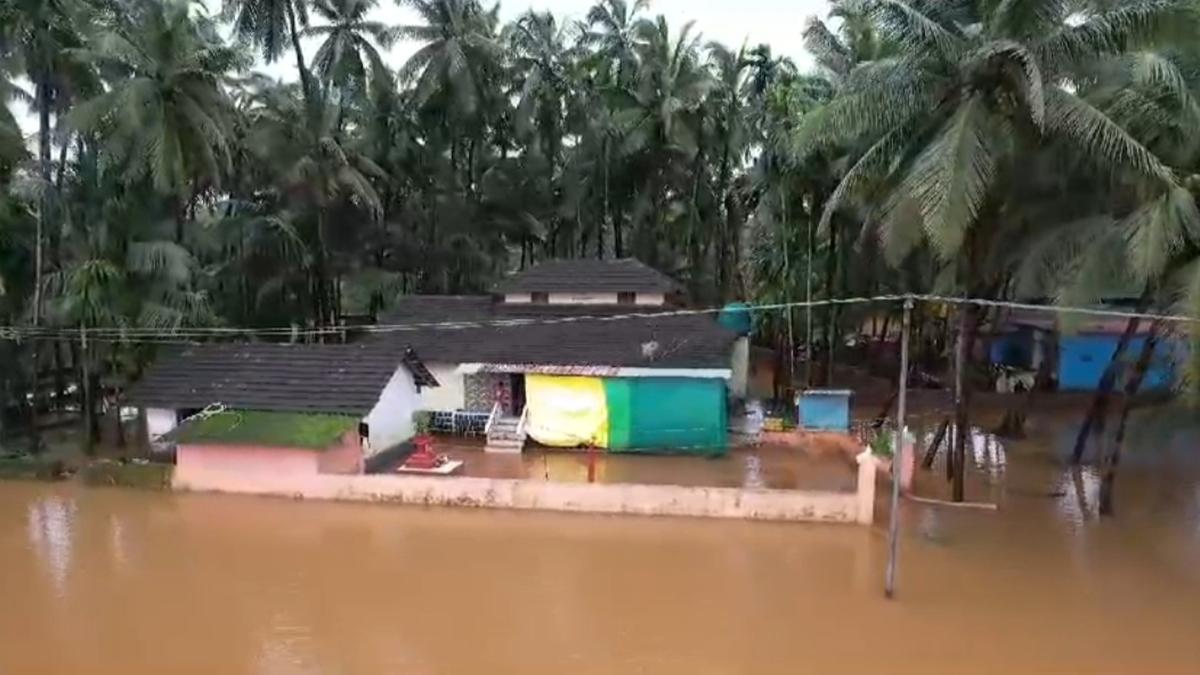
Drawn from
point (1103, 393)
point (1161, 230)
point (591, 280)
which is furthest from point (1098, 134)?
point (591, 280)

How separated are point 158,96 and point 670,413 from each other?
1277 centimetres

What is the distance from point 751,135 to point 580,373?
11743 mm

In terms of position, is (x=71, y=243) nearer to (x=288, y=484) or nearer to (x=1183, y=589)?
(x=288, y=484)

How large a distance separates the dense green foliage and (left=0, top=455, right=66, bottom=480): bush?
2508 mm

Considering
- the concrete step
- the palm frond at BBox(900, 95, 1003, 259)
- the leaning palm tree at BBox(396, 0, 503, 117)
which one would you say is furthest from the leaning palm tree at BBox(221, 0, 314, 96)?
the palm frond at BBox(900, 95, 1003, 259)

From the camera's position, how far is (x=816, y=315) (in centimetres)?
2856

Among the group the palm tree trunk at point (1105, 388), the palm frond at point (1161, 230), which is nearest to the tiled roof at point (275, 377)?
the palm frond at point (1161, 230)

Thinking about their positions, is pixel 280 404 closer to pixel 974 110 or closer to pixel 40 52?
pixel 40 52

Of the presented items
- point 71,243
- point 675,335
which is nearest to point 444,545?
point 675,335

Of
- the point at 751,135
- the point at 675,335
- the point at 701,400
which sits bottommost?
the point at 701,400

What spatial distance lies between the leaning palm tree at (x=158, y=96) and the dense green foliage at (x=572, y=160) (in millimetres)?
71

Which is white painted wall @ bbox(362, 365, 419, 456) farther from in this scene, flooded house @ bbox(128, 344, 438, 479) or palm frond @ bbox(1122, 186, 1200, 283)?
palm frond @ bbox(1122, 186, 1200, 283)

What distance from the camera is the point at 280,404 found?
57.0ft

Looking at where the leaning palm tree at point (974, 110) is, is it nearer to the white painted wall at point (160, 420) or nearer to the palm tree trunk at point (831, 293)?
the palm tree trunk at point (831, 293)
